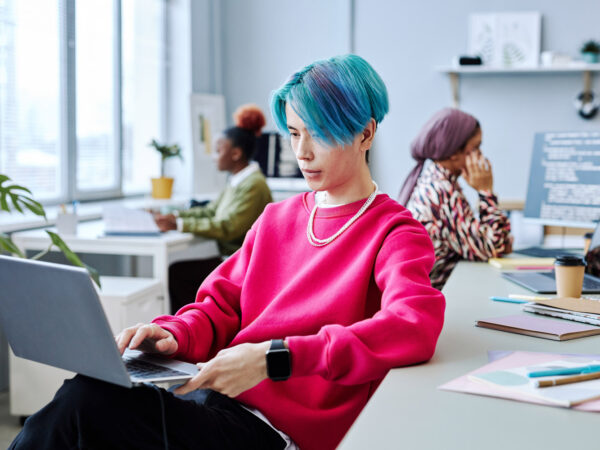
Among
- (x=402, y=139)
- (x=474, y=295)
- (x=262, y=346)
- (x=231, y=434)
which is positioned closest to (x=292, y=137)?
(x=262, y=346)

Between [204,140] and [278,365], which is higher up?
[204,140]

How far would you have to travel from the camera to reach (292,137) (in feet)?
4.05

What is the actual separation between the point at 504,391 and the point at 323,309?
342 mm

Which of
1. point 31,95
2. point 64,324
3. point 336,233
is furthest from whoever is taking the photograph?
point 31,95

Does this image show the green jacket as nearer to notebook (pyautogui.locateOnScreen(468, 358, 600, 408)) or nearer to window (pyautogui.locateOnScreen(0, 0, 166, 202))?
window (pyautogui.locateOnScreen(0, 0, 166, 202))

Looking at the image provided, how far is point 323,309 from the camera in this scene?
45.3 inches

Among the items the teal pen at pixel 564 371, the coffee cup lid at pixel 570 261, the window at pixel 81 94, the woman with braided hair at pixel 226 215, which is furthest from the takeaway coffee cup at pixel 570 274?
the window at pixel 81 94

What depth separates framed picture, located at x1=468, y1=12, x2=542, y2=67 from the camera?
466cm

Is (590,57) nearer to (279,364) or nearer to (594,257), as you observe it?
(594,257)

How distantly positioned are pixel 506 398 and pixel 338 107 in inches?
20.8

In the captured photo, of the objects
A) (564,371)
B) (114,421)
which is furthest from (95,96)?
(564,371)

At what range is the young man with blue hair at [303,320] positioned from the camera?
983 mm

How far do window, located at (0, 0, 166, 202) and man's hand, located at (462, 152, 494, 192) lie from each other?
1.97m

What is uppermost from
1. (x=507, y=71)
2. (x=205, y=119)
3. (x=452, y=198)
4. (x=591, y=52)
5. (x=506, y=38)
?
(x=506, y=38)
